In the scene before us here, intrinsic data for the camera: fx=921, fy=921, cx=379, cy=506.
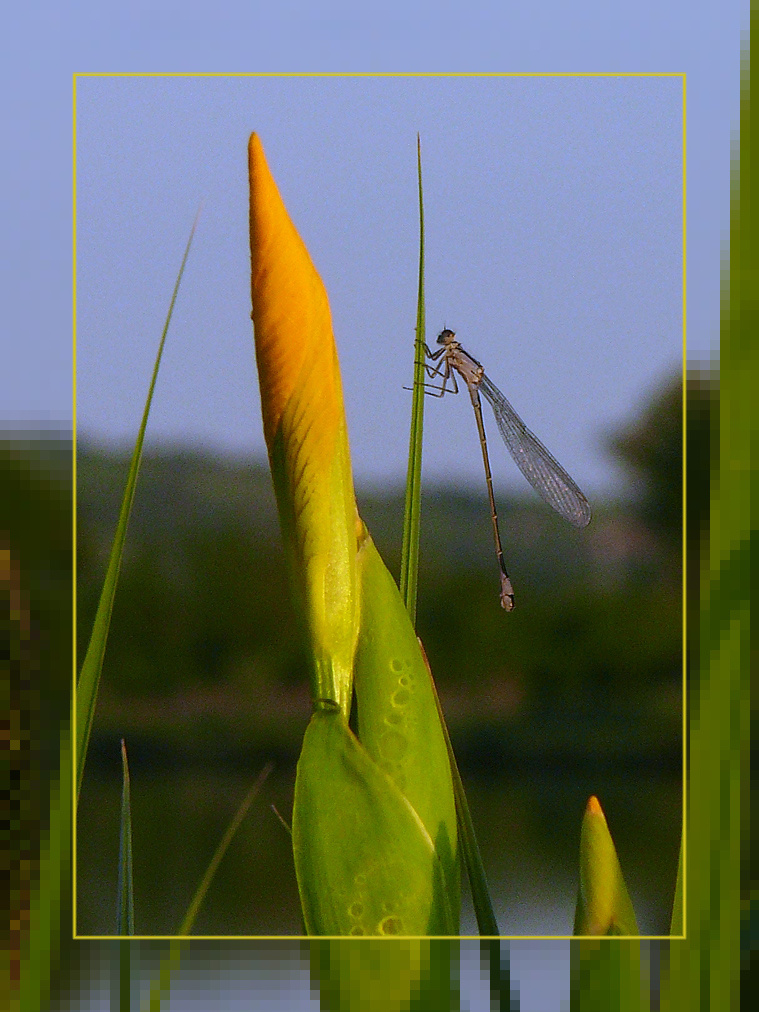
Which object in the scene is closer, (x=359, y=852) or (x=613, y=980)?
(x=613, y=980)

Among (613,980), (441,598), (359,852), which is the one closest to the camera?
(613,980)

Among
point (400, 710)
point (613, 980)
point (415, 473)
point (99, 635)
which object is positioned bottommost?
point (613, 980)

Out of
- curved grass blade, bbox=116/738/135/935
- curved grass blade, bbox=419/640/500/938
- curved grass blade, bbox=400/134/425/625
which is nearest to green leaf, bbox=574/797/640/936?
curved grass blade, bbox=419/640/500/938

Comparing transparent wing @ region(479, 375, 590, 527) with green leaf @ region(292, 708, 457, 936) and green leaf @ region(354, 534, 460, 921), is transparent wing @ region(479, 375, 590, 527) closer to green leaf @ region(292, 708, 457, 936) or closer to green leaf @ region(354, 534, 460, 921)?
green leaf @ region(354, 534, 460, 921)

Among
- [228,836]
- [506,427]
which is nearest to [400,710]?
[228,836]

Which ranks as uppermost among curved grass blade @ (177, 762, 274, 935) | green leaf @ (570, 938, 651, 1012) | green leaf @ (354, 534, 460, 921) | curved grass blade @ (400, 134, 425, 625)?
curved grass blade @ (400, 134, 425, 625)

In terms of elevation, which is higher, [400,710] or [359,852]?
[400,710]

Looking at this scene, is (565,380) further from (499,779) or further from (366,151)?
(499,779)

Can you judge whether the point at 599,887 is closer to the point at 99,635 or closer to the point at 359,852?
the point at 359,852
